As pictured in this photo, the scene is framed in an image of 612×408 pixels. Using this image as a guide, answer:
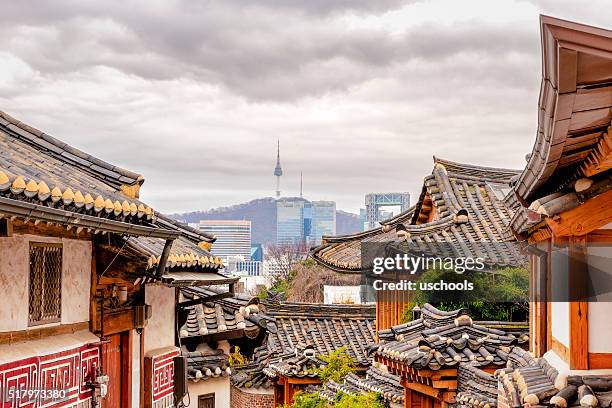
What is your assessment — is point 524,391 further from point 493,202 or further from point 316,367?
point 316,367

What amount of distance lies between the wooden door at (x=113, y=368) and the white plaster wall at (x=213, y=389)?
4957mm

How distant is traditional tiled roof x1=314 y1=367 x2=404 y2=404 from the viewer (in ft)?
50.1

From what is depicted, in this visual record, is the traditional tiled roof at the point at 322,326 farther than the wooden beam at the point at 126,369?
Yes

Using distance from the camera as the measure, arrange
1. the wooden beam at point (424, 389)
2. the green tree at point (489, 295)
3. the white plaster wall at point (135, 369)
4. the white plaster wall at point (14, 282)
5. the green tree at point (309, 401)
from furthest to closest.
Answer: the green tree at point (309, 401)
the green tree at point (489, 295)
the wooden beam at point (424, 389)
the white plaster wall at point (135, 369)
the white plaster wall at point (14, 282)

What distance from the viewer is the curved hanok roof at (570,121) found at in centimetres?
381

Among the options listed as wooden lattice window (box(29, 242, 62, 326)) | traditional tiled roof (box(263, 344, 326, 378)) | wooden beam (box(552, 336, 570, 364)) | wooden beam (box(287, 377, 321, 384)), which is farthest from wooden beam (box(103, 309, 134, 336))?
wooden beam (box(287, 377, 321, 384))

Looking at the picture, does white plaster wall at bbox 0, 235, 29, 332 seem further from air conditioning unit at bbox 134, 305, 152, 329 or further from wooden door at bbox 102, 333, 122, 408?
air conditioning unit at bbox 134, 305, 152, 329

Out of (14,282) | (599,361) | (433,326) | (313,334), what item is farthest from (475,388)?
(313,334)

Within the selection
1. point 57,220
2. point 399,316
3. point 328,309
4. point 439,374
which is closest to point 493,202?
point 399,316

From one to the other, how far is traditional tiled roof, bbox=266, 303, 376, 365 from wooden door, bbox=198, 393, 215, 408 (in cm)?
1026

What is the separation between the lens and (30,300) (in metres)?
7.21

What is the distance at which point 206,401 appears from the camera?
50.0 feet

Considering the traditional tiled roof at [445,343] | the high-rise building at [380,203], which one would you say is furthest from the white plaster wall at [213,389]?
the high-rise building at [380,203]

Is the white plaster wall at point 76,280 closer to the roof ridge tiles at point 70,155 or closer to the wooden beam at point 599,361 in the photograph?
the roof ridge tiles at point 70,155
